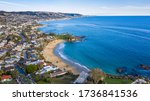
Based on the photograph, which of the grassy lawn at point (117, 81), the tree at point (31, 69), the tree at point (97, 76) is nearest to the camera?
the tree at point (97, 76)

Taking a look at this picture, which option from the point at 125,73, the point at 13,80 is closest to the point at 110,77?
the point at 125,73

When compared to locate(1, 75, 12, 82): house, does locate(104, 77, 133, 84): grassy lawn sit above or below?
below

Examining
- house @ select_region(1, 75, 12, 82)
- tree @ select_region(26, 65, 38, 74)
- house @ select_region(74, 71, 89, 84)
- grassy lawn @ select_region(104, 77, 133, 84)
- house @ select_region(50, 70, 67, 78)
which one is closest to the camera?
house @ select_region(74, 71, 89, 84)

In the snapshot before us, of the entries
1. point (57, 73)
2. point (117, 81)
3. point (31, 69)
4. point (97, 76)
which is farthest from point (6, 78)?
point (117, 81)

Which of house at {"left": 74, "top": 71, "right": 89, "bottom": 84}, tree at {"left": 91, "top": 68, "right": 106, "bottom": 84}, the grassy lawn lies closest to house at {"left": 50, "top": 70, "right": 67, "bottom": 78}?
house at {"left": 74, "top": 71, "right": 89, "bottom": 84}

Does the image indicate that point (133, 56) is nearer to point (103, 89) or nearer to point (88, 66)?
point (88, 66)

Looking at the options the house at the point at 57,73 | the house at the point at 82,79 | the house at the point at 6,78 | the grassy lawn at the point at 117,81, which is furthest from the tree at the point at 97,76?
the house at the point at 6,78

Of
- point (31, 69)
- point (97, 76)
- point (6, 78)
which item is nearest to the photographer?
point (97, 76)

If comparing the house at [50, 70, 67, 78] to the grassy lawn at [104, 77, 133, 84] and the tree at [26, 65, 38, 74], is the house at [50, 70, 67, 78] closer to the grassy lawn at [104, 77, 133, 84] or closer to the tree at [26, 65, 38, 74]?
the tree at [26, 65, 38, 74]

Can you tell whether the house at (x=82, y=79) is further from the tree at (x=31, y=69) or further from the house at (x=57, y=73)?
the tree at (x=31, y=69)

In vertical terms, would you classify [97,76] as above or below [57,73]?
above

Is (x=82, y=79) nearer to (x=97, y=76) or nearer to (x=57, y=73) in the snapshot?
(x=97, y=76)
